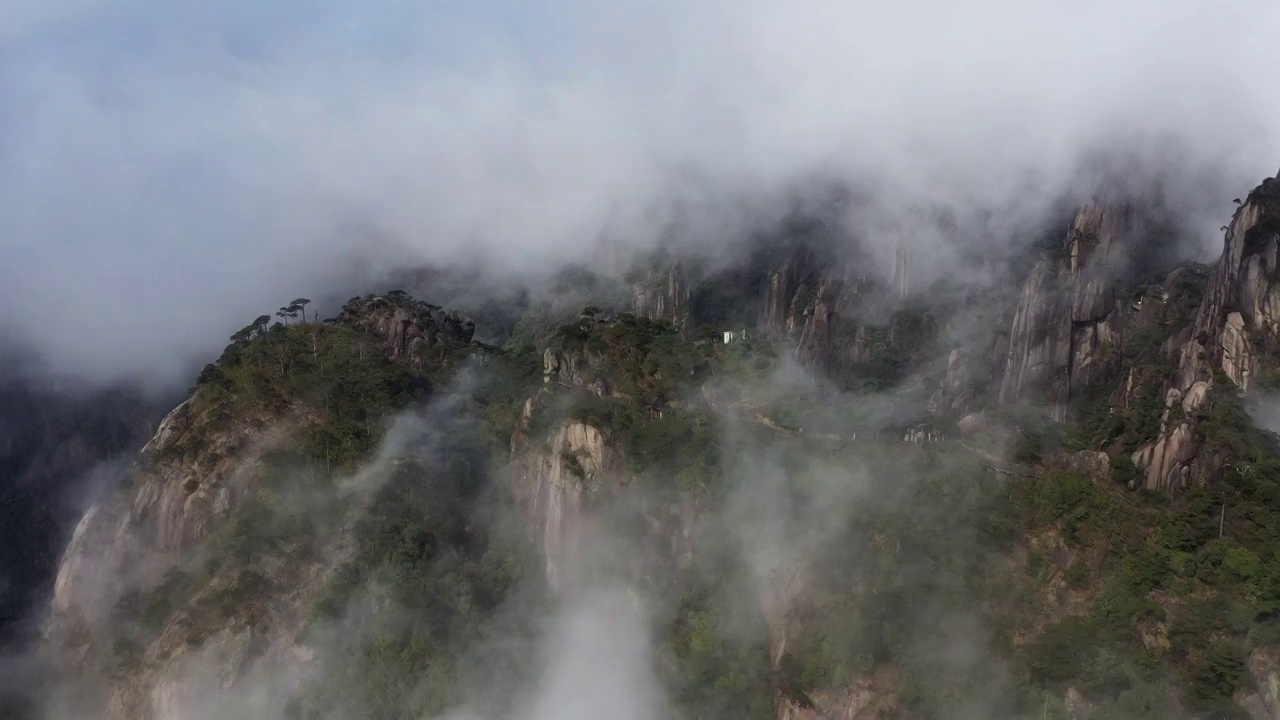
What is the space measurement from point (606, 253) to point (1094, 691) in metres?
108

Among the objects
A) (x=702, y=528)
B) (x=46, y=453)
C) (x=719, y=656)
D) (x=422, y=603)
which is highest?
(x=702, y=528)

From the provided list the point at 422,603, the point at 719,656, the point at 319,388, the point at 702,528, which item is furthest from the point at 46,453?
the point at 719,656

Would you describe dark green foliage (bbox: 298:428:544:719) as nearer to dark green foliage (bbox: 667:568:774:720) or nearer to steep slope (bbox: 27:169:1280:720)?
steep slope (bbox: 27:169:1280:720)

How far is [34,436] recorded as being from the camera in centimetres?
13538

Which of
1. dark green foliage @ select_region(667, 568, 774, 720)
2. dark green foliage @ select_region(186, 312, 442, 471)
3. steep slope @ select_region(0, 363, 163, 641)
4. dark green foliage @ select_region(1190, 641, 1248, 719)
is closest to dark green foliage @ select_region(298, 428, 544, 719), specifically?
dark green foliage @ select_region(186, 312, 442, 471)

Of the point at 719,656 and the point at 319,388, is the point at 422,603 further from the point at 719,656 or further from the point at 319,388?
the point at 719,656

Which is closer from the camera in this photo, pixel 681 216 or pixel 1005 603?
pixel 1005 603

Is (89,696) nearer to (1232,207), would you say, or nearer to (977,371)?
(977,371)

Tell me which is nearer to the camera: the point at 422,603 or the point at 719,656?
the point at 719,656

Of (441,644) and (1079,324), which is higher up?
(1079,324)

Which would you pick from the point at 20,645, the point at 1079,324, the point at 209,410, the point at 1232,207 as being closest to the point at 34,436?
the point at 20,645

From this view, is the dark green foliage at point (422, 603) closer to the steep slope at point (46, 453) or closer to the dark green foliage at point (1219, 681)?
the dark green foliage at point (1219, 681)

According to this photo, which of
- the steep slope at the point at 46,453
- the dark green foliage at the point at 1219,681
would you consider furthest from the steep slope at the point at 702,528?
the steep slope at the point at 46,453

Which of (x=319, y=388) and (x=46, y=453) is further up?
(x=319, y=388)
